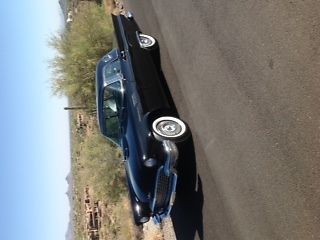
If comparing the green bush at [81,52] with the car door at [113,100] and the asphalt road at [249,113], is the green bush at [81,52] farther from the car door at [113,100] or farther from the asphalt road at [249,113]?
the asphalt road at [249,113]

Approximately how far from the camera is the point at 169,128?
909 cm

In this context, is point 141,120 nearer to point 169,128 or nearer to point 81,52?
point 169,128

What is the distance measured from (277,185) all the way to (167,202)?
315 centimetres

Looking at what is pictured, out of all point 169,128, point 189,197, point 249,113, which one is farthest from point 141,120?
point 249,113

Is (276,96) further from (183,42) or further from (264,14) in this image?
(183,42)

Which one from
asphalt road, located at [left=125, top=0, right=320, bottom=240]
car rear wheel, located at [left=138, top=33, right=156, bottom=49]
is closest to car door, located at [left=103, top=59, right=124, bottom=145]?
car rear wheel, located at [left=138, top=33, right=156, bottom=49]

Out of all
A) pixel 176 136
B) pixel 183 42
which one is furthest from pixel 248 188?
pixel 183 42

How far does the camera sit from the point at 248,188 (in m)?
7.07

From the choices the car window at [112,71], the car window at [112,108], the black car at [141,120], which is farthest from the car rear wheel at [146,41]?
the car window at [112,108]

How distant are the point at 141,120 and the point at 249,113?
271 centimetres

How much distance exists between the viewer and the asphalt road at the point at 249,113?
5660 mm

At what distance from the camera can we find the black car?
872 centimetres

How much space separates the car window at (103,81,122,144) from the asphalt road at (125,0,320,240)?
117 centimetres

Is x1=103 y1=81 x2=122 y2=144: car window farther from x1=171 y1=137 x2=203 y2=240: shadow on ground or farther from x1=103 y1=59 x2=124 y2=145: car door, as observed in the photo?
x1=171 y1=137 x2=203 y2=240: shadow on ground
